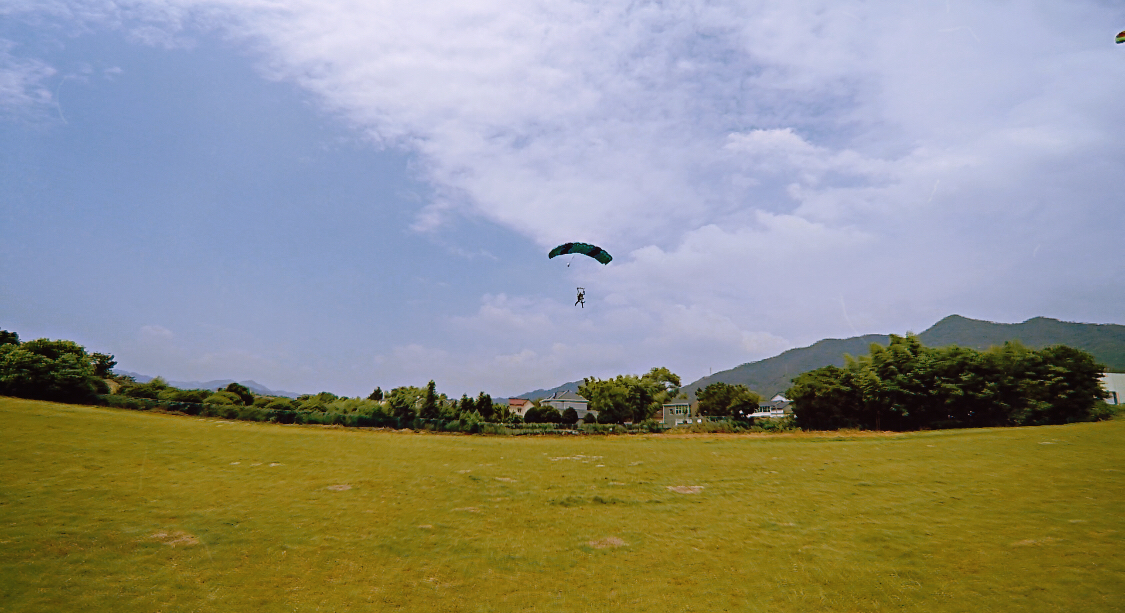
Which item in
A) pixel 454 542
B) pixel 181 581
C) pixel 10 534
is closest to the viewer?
pixel 181 581

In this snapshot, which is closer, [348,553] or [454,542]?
[348,553]

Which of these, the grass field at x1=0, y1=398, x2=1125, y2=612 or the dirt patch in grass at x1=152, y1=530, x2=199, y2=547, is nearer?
the grass field at x1=0, y1=398, x2=1125, y2=612

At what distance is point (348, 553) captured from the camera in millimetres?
12945

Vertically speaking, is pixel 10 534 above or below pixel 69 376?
below

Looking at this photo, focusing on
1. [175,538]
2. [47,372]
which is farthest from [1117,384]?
[47,372]

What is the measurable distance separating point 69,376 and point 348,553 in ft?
108

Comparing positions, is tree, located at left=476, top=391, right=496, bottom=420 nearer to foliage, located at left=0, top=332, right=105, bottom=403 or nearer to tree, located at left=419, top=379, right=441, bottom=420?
tree, located at left=419, top=379, right=441, bottom=420

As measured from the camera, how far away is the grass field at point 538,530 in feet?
35.0

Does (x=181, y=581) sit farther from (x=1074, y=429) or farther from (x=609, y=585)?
(x=1074, y=429)

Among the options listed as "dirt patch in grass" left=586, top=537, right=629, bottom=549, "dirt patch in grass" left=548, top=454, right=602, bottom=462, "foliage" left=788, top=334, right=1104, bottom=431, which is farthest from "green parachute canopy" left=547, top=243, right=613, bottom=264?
"foliage" left=788, top=334, right=1104, bottom=431

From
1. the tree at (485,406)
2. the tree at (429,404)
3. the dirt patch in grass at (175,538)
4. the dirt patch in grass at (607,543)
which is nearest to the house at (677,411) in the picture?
the tree at (485,406)

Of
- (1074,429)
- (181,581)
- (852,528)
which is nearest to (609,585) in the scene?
(852,528)

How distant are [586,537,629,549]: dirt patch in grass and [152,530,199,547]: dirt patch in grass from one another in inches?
384

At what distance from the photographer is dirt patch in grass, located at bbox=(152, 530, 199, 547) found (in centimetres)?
1270
